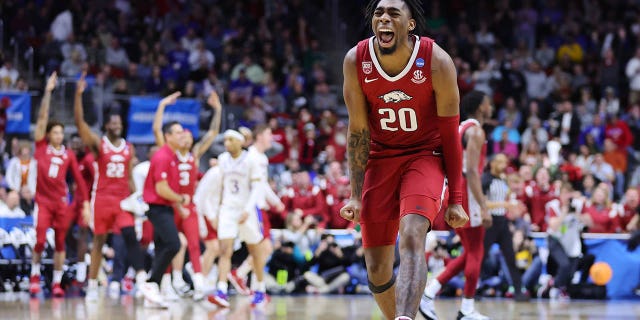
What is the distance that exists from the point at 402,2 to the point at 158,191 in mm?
5921

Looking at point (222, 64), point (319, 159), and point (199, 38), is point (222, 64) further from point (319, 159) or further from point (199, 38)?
point (319, 159)

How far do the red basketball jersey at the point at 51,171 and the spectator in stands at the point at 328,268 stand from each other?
3.86m

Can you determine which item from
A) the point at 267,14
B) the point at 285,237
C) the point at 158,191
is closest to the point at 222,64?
the point at 267,14

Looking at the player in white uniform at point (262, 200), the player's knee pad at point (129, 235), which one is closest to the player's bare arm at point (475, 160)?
the player in white uniform at point (262, 200)

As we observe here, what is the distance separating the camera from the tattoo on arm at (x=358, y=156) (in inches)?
267

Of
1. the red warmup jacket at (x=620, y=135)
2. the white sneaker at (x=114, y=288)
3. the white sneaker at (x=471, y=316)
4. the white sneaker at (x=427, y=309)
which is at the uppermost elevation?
the red warmup jacket at (x=620, y=135)

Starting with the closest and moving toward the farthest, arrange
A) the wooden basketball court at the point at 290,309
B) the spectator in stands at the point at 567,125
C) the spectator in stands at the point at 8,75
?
1. the wooden basketball court at the point at 290,309
2. the spectator in stands at the point at 8,75
3. the spectator in stands at the point at 567,125

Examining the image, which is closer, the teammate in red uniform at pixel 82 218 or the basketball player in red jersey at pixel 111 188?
the basketball player in red jersey at pixel 111 188

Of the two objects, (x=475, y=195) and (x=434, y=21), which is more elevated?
(x=434, y=21)

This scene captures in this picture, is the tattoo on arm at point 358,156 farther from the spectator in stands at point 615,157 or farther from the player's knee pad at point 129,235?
the spectator in stands at point 615,157

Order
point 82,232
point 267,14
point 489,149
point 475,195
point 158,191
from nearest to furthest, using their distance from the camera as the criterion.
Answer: point 475,195 → point 158,191 → point 82,232 → point 489,149 → point 267,14

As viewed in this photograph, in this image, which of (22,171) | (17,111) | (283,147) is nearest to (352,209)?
(22,171)

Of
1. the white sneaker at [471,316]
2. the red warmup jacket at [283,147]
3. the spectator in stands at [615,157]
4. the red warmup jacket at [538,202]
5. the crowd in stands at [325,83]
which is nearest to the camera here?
the white sneaker at [471,316]

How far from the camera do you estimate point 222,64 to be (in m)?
22.5
